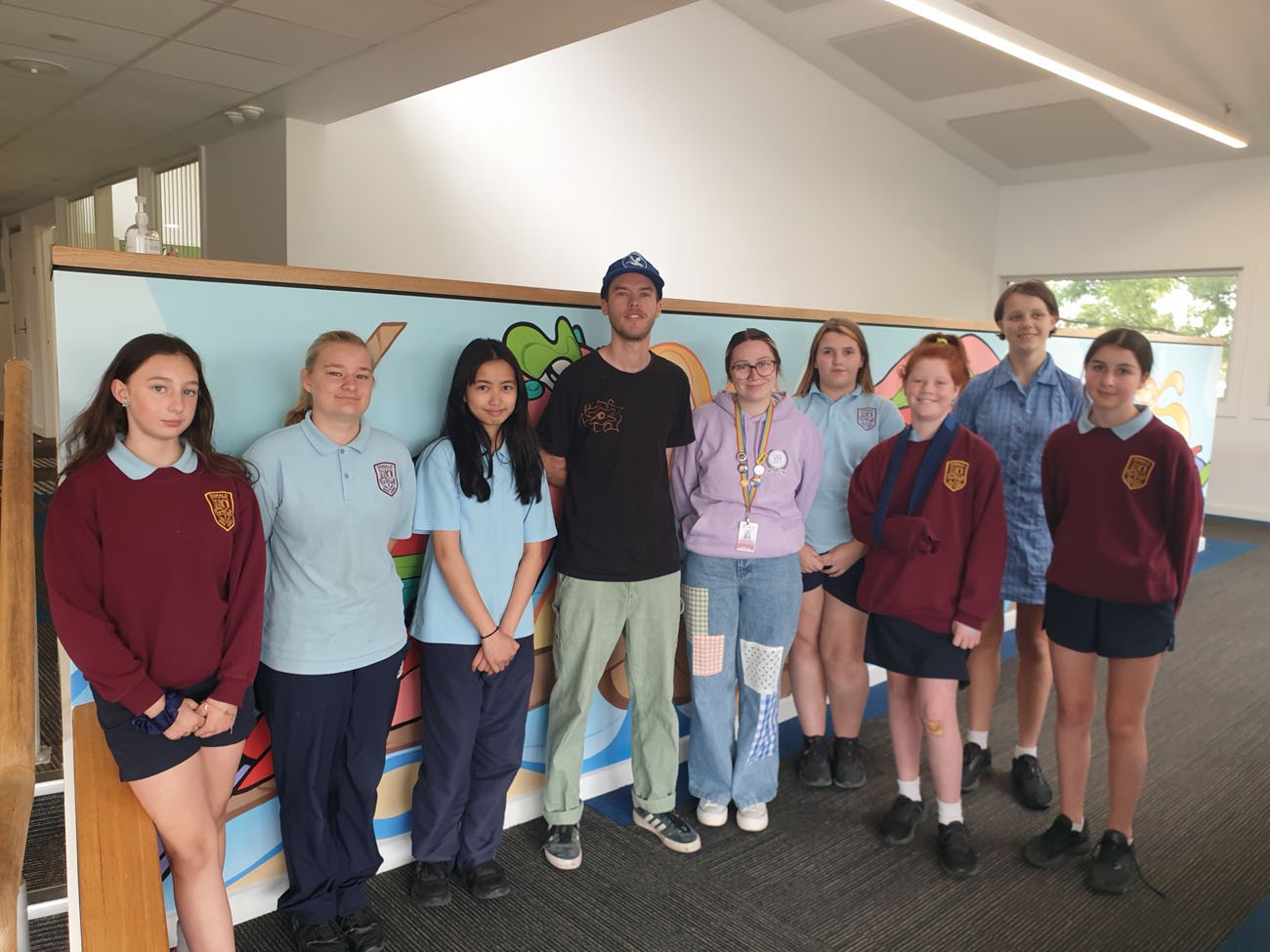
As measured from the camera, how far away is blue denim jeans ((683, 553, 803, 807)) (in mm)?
2736

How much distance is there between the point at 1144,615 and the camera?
7.86 ft

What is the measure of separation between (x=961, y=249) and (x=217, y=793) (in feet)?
34.0

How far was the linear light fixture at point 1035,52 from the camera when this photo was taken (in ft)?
14.1

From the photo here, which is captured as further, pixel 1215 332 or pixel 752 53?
pixel 1215 332

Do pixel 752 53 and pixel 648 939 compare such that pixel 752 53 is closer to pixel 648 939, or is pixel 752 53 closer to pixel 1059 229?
pixel 1059 229

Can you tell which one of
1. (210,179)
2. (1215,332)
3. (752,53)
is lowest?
(1215,332)

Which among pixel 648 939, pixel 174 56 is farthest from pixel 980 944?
pixel 174 56

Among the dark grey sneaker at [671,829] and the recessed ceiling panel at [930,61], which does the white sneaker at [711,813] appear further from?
the recessed ceiling panel at [930,61]

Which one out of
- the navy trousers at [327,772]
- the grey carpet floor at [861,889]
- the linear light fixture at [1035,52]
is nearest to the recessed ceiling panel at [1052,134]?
the linear light fixture at [1035,52]

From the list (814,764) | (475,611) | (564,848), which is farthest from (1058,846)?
(475,611)

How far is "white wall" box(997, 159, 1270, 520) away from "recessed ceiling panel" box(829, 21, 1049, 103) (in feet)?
7.20

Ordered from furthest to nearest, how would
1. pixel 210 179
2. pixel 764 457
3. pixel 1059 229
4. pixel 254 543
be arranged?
pixel 1059 229, pixel 210 179, pixel 764 457, pixel 254 543

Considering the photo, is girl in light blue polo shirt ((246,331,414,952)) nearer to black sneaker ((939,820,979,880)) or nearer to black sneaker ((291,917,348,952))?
black sneaker ((291,917,348,952))

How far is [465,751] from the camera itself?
236 centimetres
